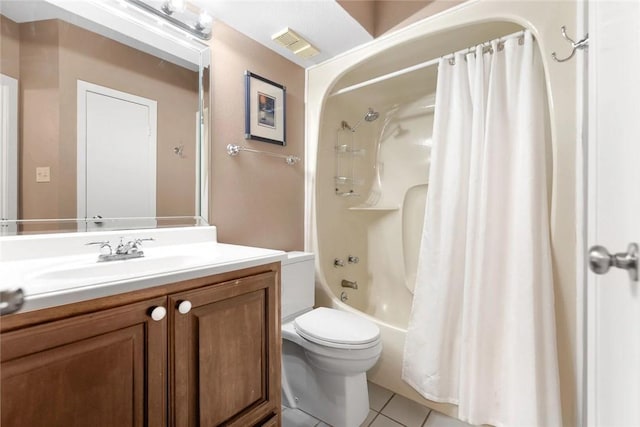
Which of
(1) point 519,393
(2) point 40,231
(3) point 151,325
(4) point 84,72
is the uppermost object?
(4) point 84,72

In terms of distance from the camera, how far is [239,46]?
160 centimetres

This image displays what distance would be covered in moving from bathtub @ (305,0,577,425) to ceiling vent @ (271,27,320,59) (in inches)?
8.0

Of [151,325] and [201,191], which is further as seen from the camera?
[201,191]

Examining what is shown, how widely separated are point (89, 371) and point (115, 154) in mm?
901

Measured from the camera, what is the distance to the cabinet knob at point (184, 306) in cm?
77

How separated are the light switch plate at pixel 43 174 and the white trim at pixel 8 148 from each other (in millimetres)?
54

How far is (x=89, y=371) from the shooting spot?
0.63 m

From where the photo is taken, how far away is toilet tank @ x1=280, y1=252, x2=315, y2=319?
5.10 ft

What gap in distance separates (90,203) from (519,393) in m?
1.94

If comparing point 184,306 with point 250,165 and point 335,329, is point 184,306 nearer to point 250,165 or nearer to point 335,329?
point 335,329
